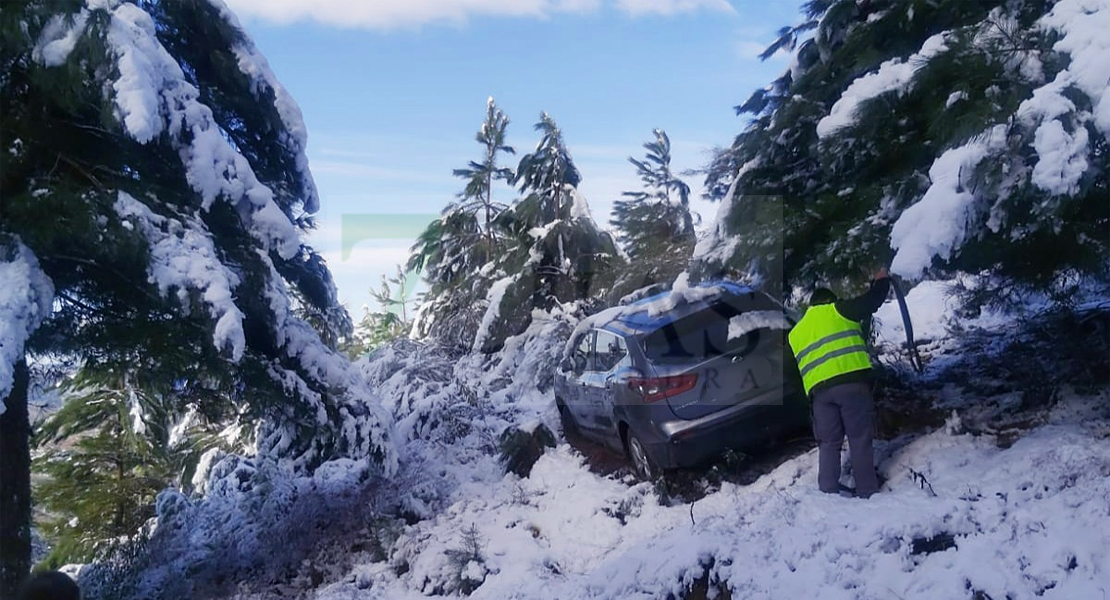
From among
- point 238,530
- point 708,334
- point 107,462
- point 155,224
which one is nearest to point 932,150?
point 708,334

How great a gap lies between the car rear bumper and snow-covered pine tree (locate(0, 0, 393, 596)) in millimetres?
3751

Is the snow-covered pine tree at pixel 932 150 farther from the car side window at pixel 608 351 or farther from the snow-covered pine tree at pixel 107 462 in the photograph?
the snow-covered pine tree at pixel 107 462

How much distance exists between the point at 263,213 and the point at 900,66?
18.8 ft

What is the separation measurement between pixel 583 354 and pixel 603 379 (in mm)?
1038

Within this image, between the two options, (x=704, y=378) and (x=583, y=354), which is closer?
(x=704, y=378)

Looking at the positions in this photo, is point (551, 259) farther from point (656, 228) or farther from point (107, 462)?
point (107, 462)

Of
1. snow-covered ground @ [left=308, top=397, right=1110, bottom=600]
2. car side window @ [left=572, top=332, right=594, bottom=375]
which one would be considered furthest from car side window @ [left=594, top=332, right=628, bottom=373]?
snow-covered ground @ [left=308, top=397, right=1110, bottom=600]

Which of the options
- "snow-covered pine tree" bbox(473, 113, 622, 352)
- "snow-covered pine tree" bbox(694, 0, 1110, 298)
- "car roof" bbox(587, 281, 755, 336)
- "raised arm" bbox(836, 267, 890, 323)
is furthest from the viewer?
"snow-covered pine tree" bbox(473, 113, 622, 352)

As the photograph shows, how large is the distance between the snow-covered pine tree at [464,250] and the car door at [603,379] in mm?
8381

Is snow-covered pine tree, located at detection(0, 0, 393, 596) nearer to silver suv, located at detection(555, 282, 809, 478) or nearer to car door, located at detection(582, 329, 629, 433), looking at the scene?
car door, located at detection(582, 329, 629, 433)

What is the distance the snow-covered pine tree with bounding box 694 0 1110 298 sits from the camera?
4.22 metres

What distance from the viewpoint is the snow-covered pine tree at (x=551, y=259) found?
1523 centimetres

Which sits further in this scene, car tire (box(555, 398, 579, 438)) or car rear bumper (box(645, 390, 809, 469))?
car tire (box(555, 398, 579, 438))

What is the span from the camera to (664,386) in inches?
272
